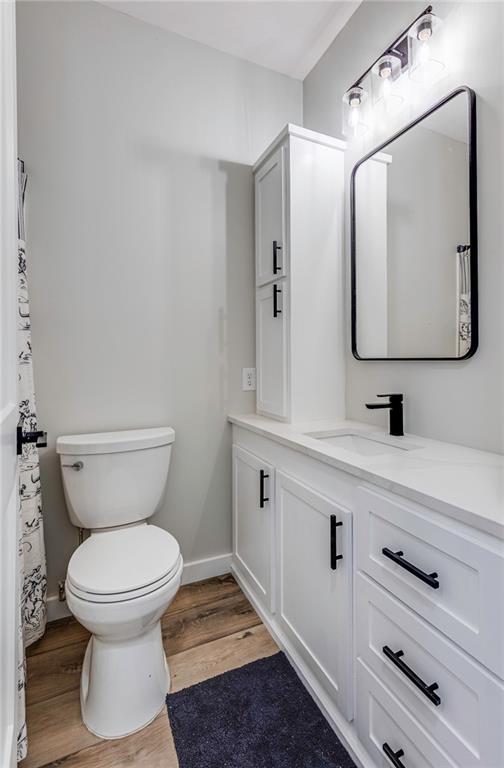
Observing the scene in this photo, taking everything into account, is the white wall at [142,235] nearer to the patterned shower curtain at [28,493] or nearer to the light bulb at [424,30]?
the patterned shower curtain at [28,493]

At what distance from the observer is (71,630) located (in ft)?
5.20

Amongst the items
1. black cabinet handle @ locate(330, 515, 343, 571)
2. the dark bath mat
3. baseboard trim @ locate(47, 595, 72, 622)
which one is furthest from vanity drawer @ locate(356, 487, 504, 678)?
baseboard trim @ locate(47, 595, 72, 622)

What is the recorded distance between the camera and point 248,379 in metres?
1.98

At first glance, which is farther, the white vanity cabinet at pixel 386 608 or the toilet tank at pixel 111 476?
the toilet tank at pixel 111 476

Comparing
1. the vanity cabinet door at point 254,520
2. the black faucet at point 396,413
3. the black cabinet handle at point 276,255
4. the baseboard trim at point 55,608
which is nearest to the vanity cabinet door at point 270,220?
the black cabinet handle at point 276,255

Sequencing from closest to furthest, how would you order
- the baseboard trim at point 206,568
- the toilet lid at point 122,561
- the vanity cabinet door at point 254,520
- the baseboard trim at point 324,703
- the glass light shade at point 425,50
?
the baseboard trim at point 324,703, the toilet lid at point 122,561, the glass light shade at point 425,50, the vanity cabinet door at point 254,520, the baseboard trim at point 206,568

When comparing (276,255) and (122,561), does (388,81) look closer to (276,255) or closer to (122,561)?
(276,255)

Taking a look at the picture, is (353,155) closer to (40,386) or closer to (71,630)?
(40,386)

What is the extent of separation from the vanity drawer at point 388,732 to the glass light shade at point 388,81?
1895 mm

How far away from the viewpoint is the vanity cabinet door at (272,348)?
170 cm

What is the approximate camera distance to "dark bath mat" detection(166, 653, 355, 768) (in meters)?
1.05

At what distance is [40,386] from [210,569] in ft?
3.98

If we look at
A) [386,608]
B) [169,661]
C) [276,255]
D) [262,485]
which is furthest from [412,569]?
[276,255]

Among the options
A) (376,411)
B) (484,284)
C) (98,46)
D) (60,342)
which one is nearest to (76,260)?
(60,342)
